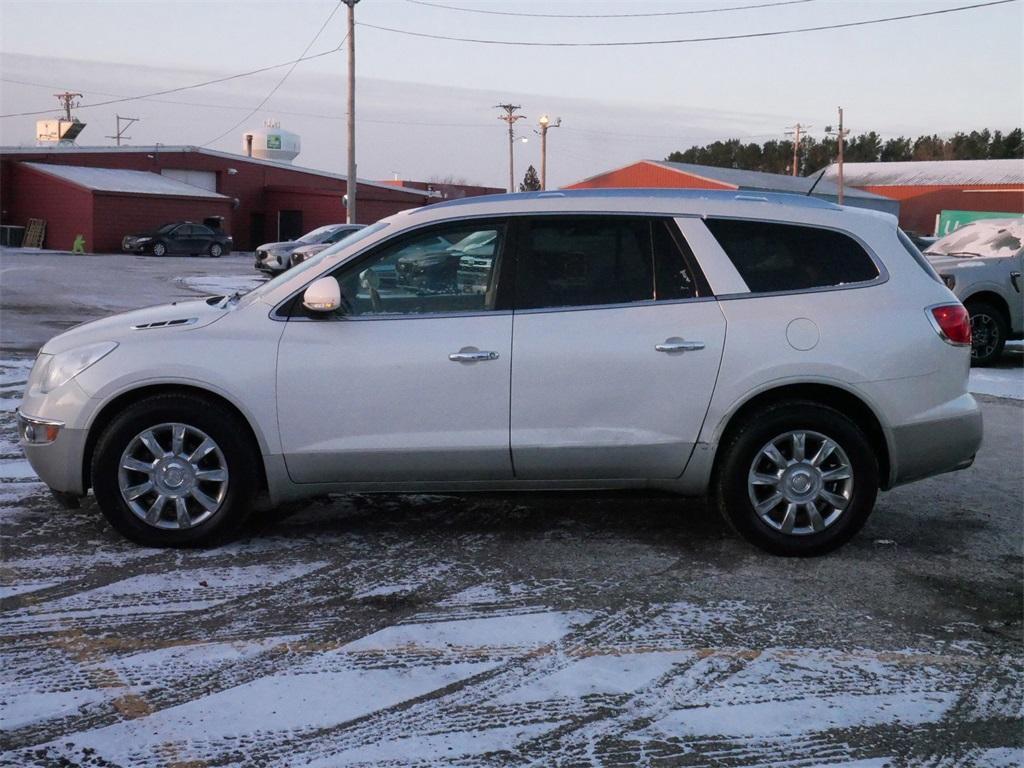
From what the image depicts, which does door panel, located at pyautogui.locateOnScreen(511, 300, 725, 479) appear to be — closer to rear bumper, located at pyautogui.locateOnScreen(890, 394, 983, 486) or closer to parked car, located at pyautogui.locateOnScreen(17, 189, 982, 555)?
parked car, located at pyautogui.locateOnScreen(17, 189, 982, 555)

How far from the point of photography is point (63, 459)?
5.54m

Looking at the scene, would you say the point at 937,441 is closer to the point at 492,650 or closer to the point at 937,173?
the point at 492,650

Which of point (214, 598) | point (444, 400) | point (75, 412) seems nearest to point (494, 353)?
point (444, 400)

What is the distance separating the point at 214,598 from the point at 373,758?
1.70 metres

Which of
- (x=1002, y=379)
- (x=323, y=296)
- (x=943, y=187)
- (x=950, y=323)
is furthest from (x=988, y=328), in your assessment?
(x=943, y=187)

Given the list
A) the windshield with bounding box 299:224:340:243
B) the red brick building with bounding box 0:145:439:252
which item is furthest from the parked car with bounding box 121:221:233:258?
the windshield with bounding box 299:224:340:243

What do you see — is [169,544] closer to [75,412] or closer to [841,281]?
[75,412]

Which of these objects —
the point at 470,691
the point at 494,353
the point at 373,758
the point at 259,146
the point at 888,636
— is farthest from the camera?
the point at 259,146

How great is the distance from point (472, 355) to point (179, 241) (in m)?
39.5

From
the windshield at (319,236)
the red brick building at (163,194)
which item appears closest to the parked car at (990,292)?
the windshield at (319,236)

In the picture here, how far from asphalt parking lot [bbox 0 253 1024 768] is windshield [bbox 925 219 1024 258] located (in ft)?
25.7

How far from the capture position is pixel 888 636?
461 cm

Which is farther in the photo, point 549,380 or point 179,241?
point 179,241

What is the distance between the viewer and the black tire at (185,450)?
547cm
